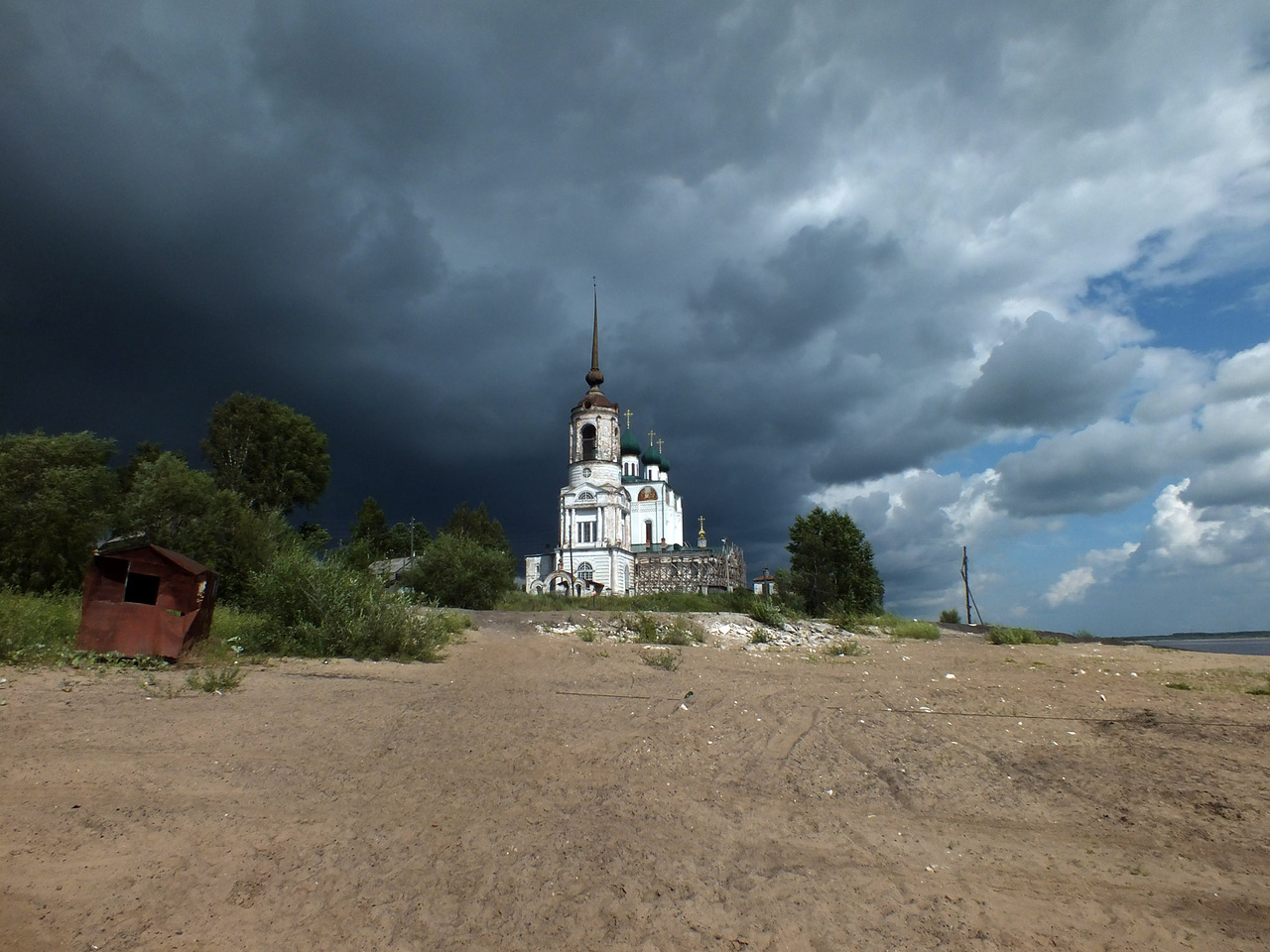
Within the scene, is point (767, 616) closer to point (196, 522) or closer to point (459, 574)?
point (459, 574)

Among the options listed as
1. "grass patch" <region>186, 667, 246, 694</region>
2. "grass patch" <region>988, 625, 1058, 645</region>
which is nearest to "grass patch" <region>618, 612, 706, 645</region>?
"grass patch" <region>988, 625, 1058, 645</region>

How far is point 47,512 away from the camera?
19344 millimetres

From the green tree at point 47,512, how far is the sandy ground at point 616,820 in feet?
50.6

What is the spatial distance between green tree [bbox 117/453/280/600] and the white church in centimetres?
3366

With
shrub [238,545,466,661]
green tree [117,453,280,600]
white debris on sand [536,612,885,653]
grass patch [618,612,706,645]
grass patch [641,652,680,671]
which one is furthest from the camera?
green tree [117,453,280,600]

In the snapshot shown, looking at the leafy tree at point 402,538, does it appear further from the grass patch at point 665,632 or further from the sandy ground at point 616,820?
the sandy ground at point 616,820

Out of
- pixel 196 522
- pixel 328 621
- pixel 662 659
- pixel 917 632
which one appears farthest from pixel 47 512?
pixel 917 632

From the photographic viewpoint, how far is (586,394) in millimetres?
66875

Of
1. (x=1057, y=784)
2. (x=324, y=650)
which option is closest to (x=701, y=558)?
(x=324, y=650)

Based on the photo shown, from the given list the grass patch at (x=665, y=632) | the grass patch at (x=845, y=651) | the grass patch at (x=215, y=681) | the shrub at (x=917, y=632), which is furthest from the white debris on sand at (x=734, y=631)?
the grass patch at (x=215, y=681)

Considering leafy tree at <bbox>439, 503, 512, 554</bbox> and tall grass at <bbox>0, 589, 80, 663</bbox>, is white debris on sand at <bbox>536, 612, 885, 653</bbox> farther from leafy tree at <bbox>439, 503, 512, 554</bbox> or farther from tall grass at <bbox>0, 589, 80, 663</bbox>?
leafy tree at <bbox>439, 503, 512, 554</bbox>

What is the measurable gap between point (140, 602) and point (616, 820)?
755 cm

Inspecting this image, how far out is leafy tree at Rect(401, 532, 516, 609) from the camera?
2878 centimetres

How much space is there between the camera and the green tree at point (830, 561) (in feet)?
135
